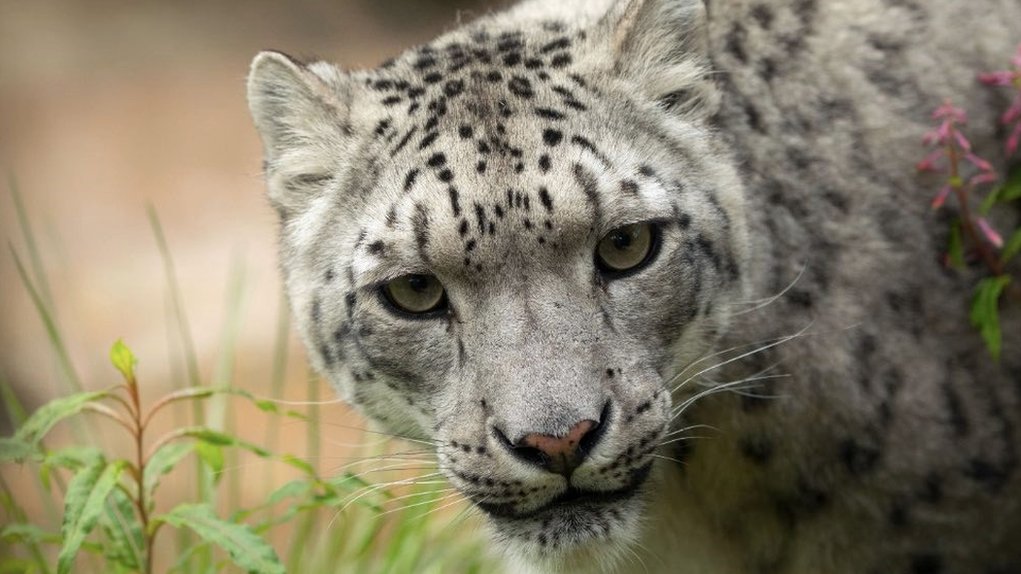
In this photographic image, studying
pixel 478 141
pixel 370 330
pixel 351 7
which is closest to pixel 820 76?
Result: pixel 478 141

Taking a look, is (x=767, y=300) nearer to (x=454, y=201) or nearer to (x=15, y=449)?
(x=454, y=201)

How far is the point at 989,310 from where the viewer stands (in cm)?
465

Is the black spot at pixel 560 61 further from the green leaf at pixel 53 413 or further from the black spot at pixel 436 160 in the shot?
the green leaf at pixel 53 413

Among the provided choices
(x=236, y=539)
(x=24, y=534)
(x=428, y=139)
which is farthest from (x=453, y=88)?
(x=24, y=534)

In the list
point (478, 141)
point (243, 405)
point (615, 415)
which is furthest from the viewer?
point (243, 405)

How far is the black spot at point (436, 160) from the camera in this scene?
4.23 meters

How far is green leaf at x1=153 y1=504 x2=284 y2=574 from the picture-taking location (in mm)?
4270

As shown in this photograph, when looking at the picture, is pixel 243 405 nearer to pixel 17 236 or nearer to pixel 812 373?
pixel 17 236

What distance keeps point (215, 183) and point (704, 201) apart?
9.28 metres

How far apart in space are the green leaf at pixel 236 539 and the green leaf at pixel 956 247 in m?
2.61

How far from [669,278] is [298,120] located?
142 cm

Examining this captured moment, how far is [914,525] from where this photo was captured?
4949mm

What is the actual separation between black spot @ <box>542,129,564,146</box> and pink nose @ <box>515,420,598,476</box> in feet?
3.03

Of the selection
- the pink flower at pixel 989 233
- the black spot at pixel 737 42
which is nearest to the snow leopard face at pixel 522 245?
the black spot at pixel 737 42
